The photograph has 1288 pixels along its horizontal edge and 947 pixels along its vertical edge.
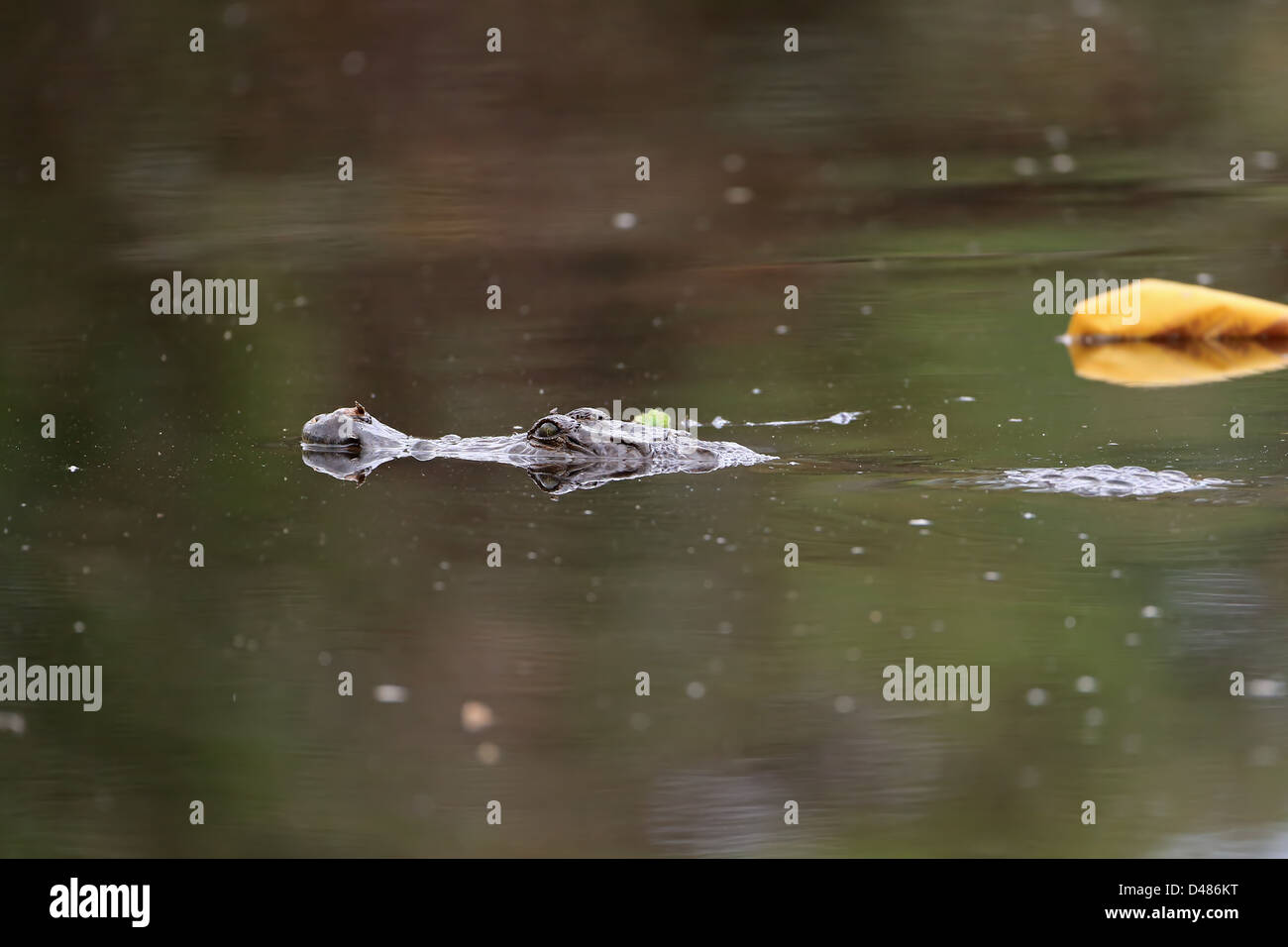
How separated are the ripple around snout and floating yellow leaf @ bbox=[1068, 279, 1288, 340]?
189 centimetres

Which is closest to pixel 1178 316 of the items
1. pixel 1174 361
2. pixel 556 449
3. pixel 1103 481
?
pixel 1174 361

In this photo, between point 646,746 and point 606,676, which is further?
point 606,676

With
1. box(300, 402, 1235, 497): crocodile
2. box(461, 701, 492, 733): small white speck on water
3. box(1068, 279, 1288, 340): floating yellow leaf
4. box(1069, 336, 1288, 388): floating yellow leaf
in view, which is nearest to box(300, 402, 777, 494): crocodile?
box(300, 402, 1235, 497): crocodile

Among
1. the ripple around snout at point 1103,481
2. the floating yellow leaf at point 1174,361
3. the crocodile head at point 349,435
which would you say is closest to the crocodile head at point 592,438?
the crocodile head at point 349,435

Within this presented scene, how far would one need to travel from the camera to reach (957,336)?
244 inches

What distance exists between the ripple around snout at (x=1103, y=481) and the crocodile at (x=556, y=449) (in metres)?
0.78

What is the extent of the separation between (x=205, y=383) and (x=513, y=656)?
2840 millimetres

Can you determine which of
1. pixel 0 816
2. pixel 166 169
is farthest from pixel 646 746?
pixel 166 169

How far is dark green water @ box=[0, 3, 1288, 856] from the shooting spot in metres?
2.96

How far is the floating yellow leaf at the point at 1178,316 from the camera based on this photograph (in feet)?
20.2

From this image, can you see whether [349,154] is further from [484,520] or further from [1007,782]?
[1007,782]

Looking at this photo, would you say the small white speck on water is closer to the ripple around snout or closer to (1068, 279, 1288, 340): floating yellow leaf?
the ripple around snout

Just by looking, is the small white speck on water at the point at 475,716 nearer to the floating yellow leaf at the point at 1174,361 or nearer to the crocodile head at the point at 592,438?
the crocodile head at the point at 592,438

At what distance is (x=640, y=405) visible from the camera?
538 cm
